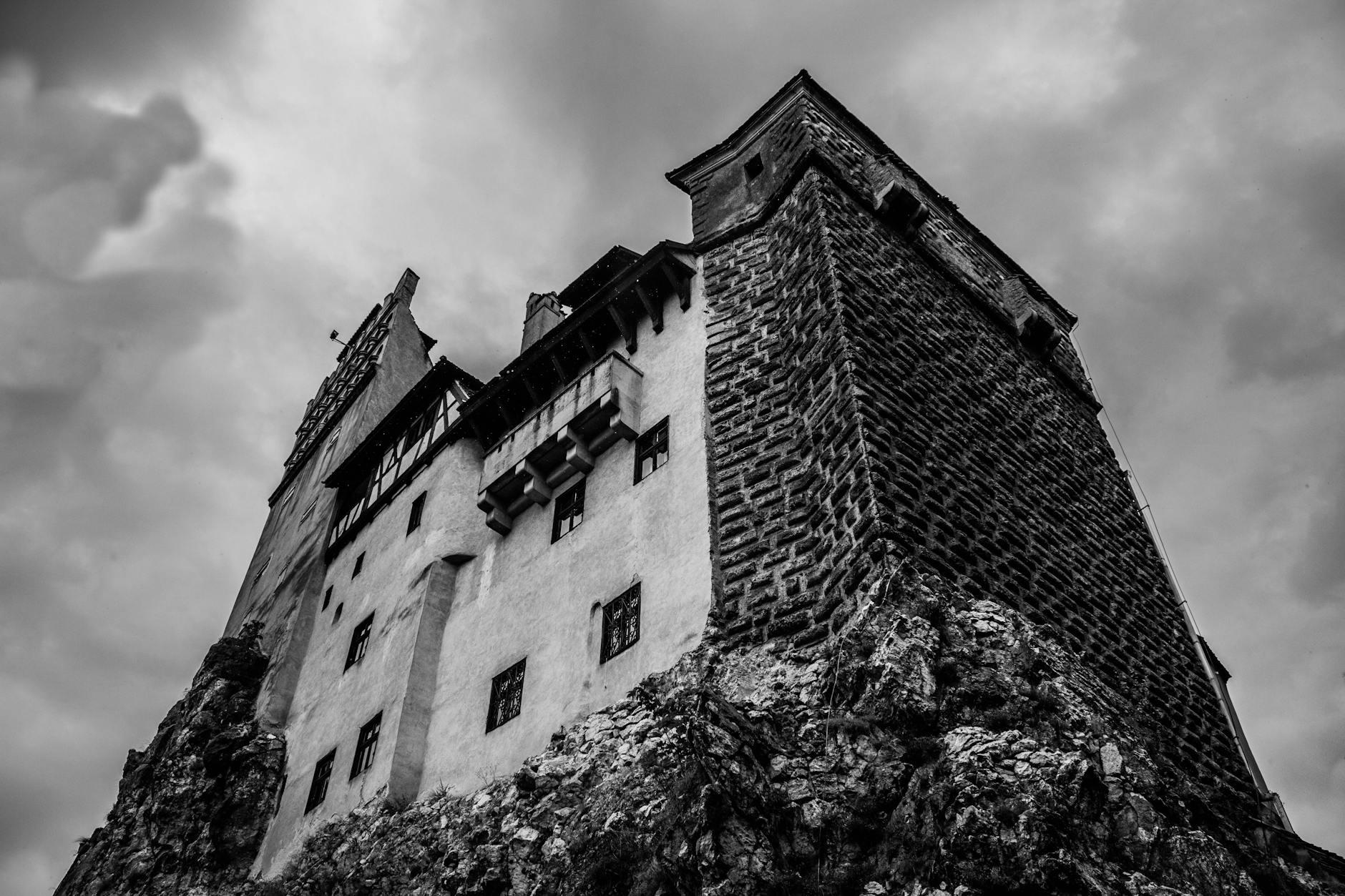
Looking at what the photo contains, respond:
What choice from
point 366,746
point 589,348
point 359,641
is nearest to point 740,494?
point 589,348

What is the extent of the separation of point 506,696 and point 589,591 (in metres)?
1.82

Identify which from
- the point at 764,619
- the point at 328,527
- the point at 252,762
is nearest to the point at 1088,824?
the point at 764,619

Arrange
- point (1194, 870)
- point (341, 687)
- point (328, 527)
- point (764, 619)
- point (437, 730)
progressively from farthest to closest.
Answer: point (328, 527) < point (341, 687) < point (437, 730) < point (764, 619) < point (1194, 870)

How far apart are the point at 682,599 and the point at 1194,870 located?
6.10 m

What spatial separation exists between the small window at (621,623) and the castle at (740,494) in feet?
0.14

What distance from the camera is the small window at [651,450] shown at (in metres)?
15.1

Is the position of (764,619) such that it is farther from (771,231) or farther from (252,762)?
(252,762)

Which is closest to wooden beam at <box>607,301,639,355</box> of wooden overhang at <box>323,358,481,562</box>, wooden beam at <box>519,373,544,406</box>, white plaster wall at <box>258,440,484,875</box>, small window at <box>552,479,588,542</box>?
wooden beam at <box>519,373,544,406</box>

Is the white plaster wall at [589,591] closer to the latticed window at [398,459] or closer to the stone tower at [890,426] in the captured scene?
the stone tower at [890,426]

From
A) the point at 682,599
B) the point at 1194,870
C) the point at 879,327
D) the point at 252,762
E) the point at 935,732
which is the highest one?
the point at 879,327

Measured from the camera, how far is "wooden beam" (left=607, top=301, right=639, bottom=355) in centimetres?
1738

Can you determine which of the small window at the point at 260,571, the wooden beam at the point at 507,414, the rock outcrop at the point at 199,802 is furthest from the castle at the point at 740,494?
the small window at the point at 260,571

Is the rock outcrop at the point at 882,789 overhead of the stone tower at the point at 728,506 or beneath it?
beneath

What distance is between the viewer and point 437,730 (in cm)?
1567
